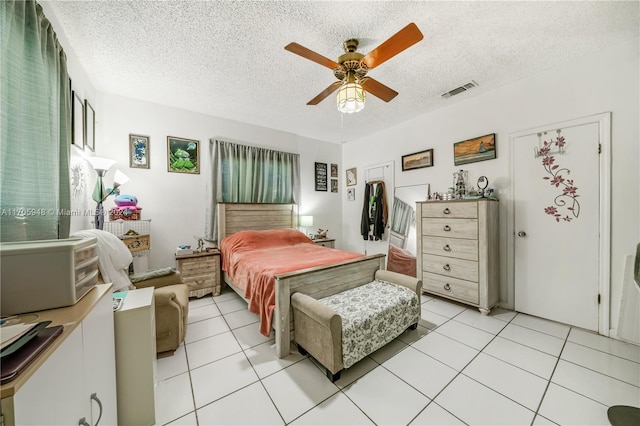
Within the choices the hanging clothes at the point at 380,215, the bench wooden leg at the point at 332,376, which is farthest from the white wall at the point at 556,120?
the bench wooden leg at the point at 332,376

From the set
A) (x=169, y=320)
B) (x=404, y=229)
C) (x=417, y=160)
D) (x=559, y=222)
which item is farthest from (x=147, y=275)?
(x=559, y=222)

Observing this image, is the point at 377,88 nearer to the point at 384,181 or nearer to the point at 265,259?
the point at 265,259

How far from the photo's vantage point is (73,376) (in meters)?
0.75

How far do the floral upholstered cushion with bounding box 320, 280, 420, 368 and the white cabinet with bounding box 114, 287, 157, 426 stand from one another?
1.20 m

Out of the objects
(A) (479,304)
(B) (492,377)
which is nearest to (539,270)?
(A) (479,304)

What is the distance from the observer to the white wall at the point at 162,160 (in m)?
3.01


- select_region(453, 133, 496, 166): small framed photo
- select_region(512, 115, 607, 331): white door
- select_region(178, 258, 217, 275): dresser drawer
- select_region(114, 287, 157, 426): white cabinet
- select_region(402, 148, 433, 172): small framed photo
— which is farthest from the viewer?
select_region(402, 148, 433, 172): small framed photo

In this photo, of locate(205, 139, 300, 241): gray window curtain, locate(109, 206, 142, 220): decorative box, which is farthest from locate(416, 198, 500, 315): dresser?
locate(109, 206, 142, 220): decorative box

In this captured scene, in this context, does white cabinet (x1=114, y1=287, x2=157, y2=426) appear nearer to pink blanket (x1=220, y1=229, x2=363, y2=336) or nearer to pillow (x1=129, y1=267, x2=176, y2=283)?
pink blanket (x1=220, y1=229, x2=363, y2=336)

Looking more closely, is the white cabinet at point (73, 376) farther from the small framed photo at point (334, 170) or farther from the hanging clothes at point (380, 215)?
the small framed photo at point (334, 170)

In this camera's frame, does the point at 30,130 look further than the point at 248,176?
No

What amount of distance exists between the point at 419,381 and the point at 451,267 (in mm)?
1655

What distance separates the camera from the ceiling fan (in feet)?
5.10

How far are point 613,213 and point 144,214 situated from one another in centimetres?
535
